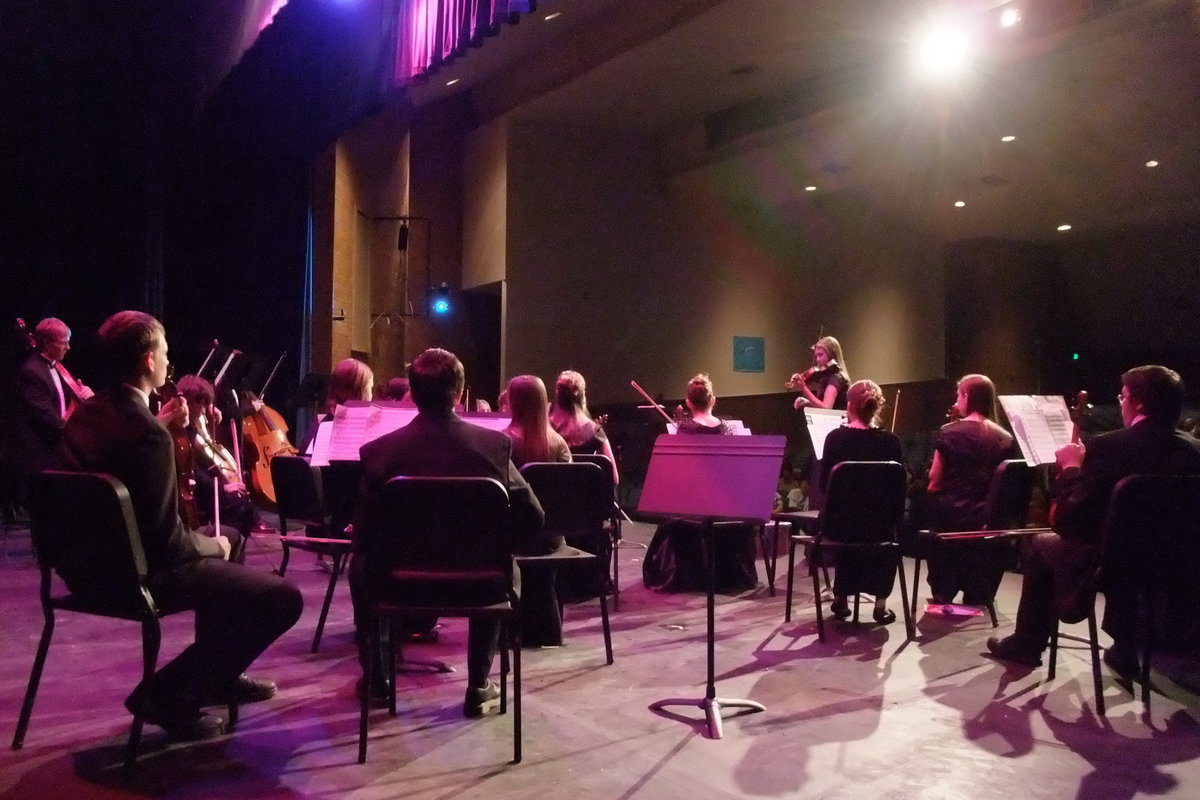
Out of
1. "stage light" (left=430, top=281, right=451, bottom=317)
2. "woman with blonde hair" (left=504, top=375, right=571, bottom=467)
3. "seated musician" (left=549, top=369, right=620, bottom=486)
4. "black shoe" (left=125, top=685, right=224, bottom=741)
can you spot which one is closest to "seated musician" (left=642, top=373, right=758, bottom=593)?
"seated musician" (left=549, top=369, right=620, bottom=486)

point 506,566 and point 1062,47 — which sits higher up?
point 1062,47

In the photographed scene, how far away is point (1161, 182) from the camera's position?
11.2 m

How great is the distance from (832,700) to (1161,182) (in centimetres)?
1038

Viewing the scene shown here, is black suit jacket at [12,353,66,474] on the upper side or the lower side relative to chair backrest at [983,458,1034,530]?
upper

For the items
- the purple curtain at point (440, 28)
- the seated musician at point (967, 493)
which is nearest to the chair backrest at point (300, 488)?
the seated musician at point (967, 493)

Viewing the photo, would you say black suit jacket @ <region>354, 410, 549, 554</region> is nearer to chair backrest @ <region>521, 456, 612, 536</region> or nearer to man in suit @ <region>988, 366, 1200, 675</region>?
chair backrest @ <region>521, 456, 612, 536</region>

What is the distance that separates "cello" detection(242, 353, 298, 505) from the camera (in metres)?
7.57

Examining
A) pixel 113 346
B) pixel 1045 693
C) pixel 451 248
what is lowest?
pixel 1045 693

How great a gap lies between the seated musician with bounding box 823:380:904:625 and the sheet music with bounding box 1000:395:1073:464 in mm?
598

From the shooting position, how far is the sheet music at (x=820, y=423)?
520cm

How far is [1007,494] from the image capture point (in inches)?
181

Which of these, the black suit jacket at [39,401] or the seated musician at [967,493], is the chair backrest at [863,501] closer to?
the seated musician at [967,493]

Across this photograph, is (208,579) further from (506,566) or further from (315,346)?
(315,346)

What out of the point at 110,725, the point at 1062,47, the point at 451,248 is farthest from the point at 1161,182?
the point at 110,725
